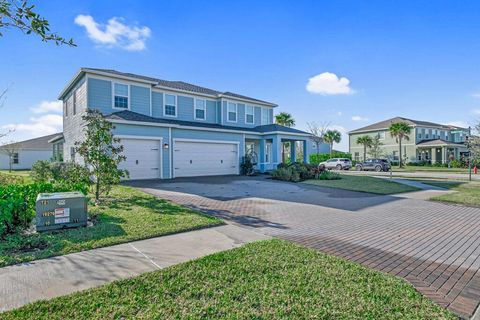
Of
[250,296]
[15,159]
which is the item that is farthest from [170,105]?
[15,159]

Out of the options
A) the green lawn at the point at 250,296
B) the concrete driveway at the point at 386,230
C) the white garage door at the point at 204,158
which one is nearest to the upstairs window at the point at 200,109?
the white garage door at the point at 204,158

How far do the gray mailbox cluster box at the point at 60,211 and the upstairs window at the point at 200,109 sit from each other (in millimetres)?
16173

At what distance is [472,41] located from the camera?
488 inches

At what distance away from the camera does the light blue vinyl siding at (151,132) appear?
14.7m

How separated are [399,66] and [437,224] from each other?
12859 mm

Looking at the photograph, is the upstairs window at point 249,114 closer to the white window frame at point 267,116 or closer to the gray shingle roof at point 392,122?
the white window frame at point 267,116

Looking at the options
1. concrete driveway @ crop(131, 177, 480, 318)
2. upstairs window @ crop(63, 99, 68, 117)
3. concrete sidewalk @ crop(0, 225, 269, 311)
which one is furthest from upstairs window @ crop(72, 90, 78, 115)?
concrete sidewalk @ crop(0, 225, 269, 311)

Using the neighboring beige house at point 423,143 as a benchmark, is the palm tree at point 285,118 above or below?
above

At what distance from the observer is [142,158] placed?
15.7 metres

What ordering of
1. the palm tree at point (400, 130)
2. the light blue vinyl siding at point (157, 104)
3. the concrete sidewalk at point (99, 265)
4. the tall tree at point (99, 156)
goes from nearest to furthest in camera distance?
the concrete sidewalk at point (99, 265) < the tall tree at point (99, 156) < the light blue vinyl siding at point (157, 104) < the palm tree at point (400, 130)

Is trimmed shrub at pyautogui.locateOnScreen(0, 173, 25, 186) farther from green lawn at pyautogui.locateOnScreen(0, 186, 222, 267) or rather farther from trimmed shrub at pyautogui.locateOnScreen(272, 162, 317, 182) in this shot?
trimmed shrub at pyautogui.locateOnScreen(272, 162, 317, 182)

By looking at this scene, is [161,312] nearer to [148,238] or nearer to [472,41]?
[148,238]

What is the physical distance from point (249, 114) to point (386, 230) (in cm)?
1969

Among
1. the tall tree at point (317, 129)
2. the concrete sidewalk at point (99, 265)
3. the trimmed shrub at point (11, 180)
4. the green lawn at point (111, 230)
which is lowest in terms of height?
the concrete sidewalk at point (99, 265)
